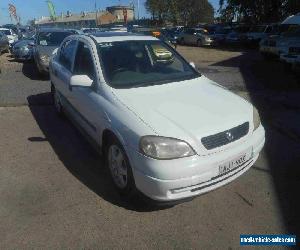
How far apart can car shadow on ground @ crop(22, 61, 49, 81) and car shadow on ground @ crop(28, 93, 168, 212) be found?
4.07 meters

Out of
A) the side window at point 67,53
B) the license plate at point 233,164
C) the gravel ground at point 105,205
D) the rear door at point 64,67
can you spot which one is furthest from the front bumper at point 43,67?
the license plate at point 233,164

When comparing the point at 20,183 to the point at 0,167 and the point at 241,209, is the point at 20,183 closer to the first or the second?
the point at 0,167

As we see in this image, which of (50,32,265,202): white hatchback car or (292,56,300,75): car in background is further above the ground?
(50,32,265,202): white hatchback car

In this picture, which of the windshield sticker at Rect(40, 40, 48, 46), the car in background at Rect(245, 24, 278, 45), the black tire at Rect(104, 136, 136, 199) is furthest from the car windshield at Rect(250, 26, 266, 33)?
the black tire at Rect(104, 136, 136, 199)

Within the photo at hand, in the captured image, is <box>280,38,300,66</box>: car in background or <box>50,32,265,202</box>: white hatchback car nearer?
<box>50,32,265,202</box>: white hatchback car

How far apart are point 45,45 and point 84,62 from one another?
7.55m

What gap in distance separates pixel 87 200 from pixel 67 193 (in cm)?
31

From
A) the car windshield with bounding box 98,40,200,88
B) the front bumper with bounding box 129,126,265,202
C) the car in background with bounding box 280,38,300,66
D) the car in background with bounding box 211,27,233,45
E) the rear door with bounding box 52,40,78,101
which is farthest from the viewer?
the car in background with bounding box 211,27,233,45

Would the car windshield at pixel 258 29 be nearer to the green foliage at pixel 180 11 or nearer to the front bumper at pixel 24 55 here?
the front bumper at pixel 24 55

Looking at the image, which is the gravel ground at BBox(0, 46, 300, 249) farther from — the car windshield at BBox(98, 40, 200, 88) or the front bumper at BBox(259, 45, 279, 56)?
the front bumper at BBox(259, 45, 279, 56)

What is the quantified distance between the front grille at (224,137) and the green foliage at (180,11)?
211 feet

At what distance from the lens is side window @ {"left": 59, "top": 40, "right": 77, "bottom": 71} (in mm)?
5477

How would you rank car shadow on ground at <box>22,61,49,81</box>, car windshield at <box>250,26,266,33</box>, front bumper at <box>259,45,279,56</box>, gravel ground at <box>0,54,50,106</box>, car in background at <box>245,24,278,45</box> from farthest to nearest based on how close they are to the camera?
car windshield at <box>250,26,266,33</box> → car in background at <box>245,24,278,45</box> → front bumper at <box>259,45,279,56</box> → car shadow on ground at <box>22,61,49,81</box> → gravel ground at <box>0,54,50,106</box>

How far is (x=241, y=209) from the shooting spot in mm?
3668
